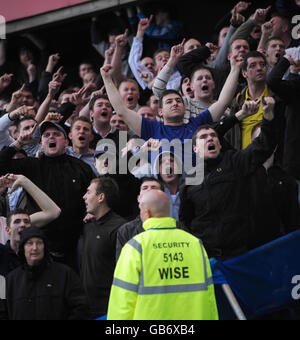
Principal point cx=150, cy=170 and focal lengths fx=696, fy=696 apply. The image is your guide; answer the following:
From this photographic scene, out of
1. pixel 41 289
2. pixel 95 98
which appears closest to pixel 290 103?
pixel 95 98

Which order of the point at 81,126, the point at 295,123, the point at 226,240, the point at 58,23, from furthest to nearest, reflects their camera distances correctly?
the point at 58,23 < the point at 81,126 < the point at 295,123 < the point at 226,240

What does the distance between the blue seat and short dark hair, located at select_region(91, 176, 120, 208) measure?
1414 mm

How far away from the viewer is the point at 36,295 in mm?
5918

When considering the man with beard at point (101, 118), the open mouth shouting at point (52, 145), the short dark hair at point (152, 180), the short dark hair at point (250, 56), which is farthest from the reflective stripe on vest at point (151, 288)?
the man with beard at point (101, 118)

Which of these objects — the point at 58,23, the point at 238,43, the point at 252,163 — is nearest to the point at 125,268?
the point at 252,163

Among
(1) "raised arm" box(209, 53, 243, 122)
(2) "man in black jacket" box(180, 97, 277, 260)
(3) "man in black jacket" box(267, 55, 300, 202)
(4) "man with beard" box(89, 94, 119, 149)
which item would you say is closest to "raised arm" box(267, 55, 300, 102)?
Result: (3) "man in black jacket" box(267, 55, 300, 202)

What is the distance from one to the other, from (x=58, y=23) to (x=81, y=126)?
15.6ft

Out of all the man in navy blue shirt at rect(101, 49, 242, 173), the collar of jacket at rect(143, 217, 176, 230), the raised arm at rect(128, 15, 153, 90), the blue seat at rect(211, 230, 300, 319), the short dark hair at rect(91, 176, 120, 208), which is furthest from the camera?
the raised arm at rect(128, 15, 153, 90)

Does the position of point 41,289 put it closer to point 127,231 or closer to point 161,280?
point 127,231

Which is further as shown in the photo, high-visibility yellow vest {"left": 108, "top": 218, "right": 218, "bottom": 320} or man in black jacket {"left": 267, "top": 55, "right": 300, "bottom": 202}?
man in black jacket {"left": 267, "top": 55, "right": 300, "bottom": 202}

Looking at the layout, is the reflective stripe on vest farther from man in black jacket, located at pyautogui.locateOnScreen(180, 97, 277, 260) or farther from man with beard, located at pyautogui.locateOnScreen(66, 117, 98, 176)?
man with beard, located at pyautogui.locateOnScreen(66, 117, 98, 176)

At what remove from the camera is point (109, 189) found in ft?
22.1

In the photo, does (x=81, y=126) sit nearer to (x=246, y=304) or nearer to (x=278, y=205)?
(x=278, y=205)

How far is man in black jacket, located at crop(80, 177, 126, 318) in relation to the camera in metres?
6.23
